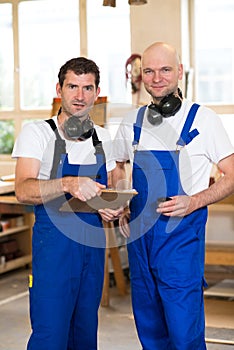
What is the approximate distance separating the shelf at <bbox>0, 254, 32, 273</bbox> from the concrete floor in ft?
1.29

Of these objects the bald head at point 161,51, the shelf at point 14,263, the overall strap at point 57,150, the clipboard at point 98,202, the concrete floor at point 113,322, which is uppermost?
the bald head at point 161,51

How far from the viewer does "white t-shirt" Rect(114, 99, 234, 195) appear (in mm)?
3385

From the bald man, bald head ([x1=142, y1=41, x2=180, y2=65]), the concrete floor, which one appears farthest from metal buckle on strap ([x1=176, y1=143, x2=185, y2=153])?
the concrete floor

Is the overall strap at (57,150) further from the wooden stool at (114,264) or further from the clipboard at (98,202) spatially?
the wooden stool at (114,264)

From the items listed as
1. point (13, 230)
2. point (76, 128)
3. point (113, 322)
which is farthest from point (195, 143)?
point (13, 230)

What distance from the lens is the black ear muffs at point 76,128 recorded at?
327 centimetres

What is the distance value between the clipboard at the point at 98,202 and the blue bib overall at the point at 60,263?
3 cm

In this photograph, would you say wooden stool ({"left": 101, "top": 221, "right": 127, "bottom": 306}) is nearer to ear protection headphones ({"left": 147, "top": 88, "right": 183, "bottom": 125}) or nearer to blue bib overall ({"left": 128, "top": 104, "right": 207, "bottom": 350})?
blue bib overall ({"left": 128, "top": 104, "right": 207, "bottom": 350})

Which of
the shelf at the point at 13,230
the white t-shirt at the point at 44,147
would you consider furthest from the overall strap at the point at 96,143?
the shelf at the point at 13,230

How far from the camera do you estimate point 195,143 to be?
3.39 meters

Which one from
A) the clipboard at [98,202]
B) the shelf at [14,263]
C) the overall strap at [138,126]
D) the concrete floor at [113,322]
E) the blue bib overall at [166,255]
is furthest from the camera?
the shelf at [14,263]

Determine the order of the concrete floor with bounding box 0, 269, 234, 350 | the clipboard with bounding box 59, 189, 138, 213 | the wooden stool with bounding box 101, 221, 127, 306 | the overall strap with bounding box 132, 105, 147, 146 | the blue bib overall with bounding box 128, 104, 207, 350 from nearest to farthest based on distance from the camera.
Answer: the clipboard with bounding box 59, 189, 138, 213, the blue bib overall with bounding box 128, 104, 207, 350, the overall strap with bounding box 132, 105, 147, 146, the concrete floor with bounding box 0, 269, 234, 350, the wooden stool with bounding box 101, 221, 127, 306

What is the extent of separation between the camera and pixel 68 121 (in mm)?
3287

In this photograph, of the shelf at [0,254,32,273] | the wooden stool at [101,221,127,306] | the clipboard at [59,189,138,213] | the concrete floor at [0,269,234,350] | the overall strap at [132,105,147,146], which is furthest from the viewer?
the shelf at [0,254,32,273]
